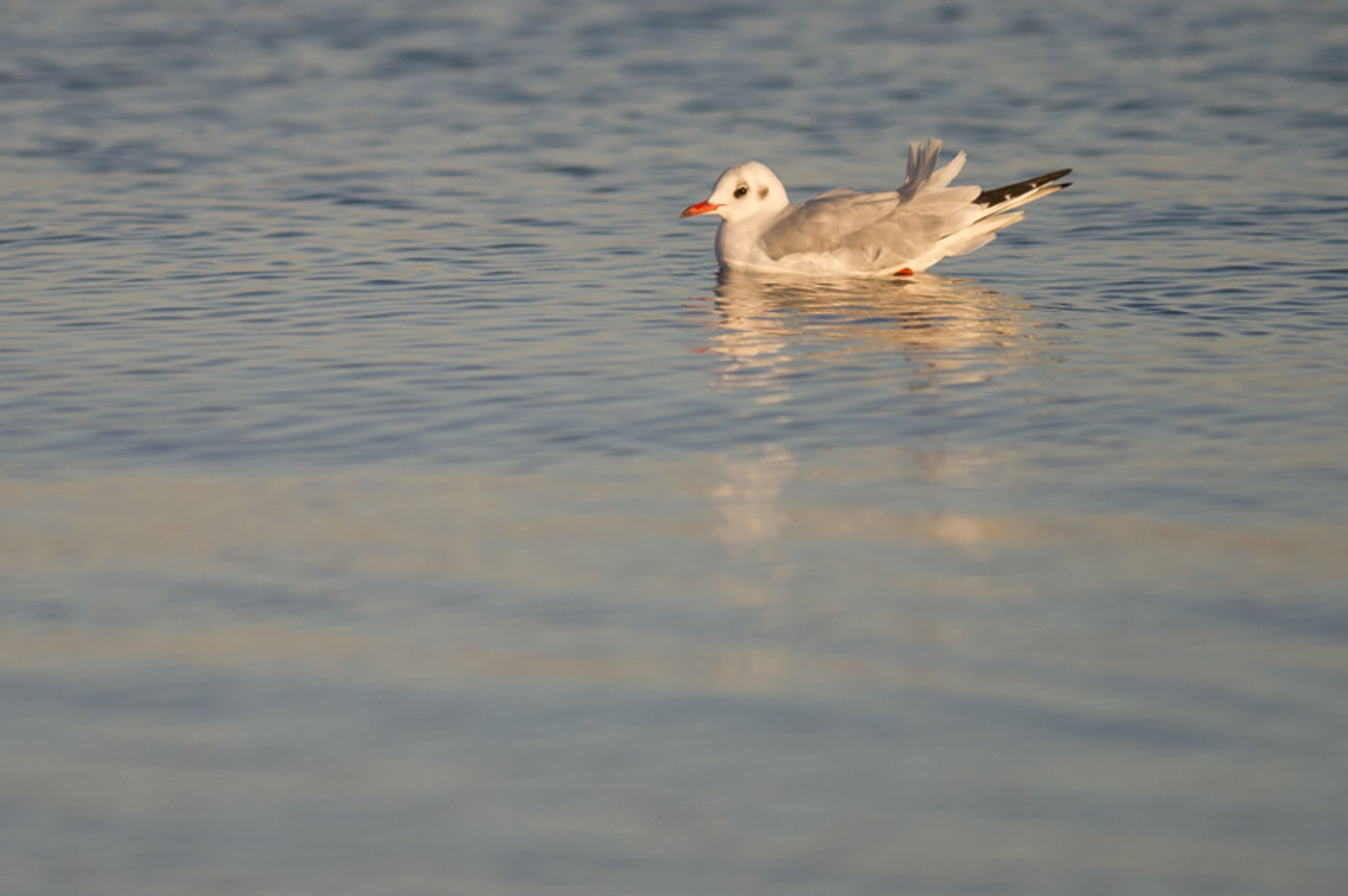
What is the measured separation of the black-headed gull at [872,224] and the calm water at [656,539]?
0.23m

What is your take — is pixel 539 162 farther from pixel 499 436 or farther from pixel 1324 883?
pixel 1324 883

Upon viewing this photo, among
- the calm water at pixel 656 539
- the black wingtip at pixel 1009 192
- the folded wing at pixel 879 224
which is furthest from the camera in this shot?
the black wingtip at pixel 1009 192

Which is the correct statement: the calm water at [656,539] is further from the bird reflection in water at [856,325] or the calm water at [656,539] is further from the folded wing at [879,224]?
the folded wing at [879,224]

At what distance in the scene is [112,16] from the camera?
2603 cm

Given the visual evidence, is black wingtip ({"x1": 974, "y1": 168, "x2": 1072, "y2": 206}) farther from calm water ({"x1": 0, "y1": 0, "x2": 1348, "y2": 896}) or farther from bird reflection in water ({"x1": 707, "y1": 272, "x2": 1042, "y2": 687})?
bird reflection in water ({"x1": 707, "y1": 272, "x2": 1042, "y2": 687})

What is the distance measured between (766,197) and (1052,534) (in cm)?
666

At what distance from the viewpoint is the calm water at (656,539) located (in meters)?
4.99

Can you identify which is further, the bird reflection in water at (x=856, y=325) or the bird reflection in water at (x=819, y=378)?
the bird reflection in water at (x=856, y=325)

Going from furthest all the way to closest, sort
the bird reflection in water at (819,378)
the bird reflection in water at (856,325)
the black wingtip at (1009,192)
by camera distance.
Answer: the black wingtip at (1009,192)
the bird reflection in water at (856,325)
the bird reflection in water at (819,378)

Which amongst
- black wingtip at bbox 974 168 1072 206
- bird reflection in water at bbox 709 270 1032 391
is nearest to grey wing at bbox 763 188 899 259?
bird reflection in water at bbox 709 270 1032 391

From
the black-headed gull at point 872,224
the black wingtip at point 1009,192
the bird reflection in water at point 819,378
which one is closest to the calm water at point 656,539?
the bird reflection in water at point 819,378

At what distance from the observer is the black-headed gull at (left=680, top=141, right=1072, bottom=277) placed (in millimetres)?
12859

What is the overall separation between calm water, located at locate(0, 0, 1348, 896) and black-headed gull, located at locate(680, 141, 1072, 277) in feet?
0.76

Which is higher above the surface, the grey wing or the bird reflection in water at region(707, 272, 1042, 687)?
the grey wing
